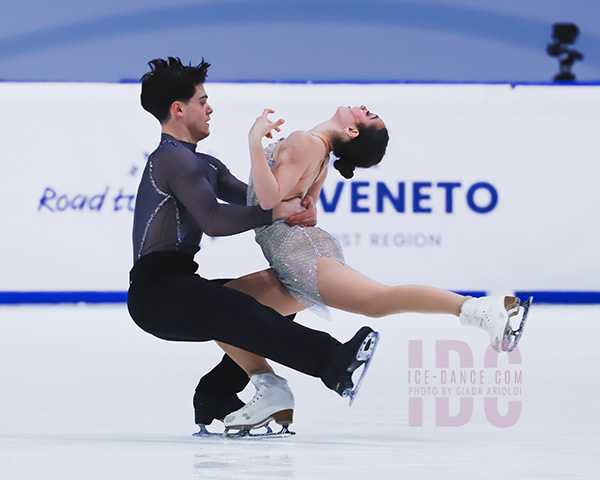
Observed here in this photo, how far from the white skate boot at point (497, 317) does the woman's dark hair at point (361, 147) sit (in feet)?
1.66

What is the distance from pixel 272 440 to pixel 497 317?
576 mm

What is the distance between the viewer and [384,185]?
6.61 meters

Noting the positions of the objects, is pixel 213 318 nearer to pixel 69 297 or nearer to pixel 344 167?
pixel 344 167

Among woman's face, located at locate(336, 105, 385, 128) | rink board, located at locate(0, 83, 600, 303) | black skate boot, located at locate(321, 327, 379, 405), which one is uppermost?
rink board, located at locate(0, 83, 600, 303)

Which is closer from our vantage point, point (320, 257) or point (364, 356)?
point (364, 356)

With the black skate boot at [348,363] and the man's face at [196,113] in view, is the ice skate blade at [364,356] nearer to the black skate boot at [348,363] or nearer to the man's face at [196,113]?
Answer: the black skate boot at [348,363]

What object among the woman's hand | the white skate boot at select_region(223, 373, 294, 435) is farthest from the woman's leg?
the woman's hand

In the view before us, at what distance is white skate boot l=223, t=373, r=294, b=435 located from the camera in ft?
7.18

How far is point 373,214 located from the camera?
21.5 ft

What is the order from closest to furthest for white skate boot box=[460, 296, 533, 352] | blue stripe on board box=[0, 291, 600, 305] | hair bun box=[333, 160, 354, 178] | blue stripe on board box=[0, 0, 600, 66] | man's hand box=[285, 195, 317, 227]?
white skate boot box=[460, 296, 533, 352] → man's hand box=[285, 195, 317, 227] → hair bun box=[333, 160, 354, 178] → blue stripe on board box=[0, 291, 600, 305] → blue stripe on board box=[0, 0, 600, 66]

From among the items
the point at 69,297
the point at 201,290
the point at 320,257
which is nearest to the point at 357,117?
the point at 320,257

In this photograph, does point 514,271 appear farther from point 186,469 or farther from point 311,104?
point 186,469

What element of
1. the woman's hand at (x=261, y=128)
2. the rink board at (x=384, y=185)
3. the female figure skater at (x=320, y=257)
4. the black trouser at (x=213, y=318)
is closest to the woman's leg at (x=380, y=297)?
the female figure skater at (x=320, y=257)

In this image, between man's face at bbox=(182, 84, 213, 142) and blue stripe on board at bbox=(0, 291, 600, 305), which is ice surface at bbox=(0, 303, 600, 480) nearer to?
man's face at bbox=(182, 84, 213, 142)
